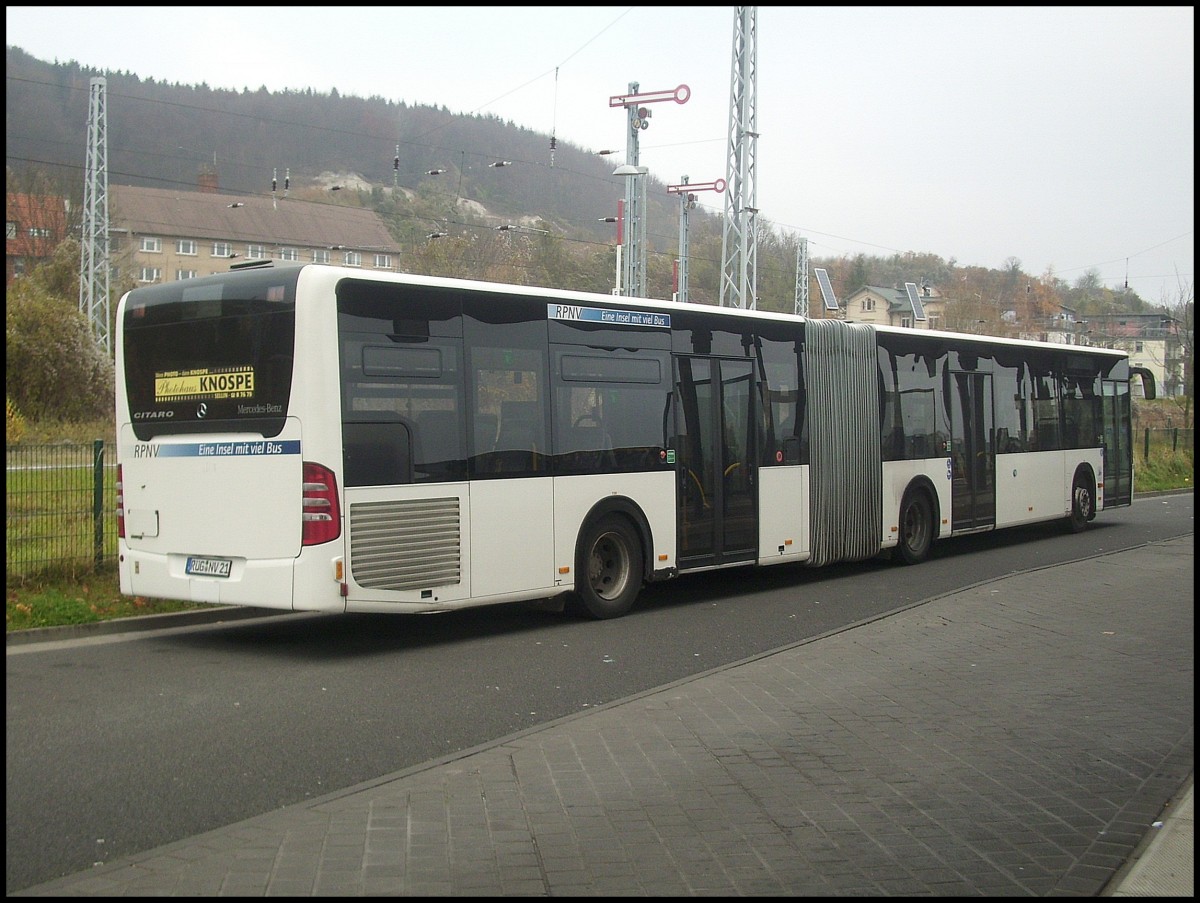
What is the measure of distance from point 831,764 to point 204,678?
188 inches

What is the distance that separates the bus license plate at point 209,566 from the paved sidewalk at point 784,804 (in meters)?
3.91

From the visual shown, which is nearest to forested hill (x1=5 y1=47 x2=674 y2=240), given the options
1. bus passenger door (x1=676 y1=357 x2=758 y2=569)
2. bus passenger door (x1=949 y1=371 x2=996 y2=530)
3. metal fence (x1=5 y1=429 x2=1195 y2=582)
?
bus passenger door (x1=949 y1=371 x2=996 y2=530)

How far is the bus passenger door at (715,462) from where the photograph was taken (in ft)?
42.8

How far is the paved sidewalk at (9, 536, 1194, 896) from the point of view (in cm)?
476

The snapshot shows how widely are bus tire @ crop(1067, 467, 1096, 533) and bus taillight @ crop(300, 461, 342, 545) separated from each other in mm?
15582

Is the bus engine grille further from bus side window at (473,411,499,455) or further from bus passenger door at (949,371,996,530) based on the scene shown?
bus passenger door at (949,371,996,530)

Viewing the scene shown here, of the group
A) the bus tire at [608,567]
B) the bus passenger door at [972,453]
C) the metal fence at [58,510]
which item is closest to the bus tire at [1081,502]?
the bus passenger door at [972,453]

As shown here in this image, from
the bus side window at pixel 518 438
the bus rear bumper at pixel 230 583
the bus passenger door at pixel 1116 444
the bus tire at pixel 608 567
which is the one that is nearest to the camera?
the bus rear bumper at pixel 230 583

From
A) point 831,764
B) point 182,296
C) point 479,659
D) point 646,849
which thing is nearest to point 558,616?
point 479,659

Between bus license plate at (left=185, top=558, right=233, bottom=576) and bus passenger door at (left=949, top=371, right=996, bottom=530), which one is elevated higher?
bus passenger door at (left=949, top=371, right=996, bottom=530)

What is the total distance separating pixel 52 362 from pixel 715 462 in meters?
25.8

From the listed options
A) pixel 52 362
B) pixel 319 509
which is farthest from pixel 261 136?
pixel 319 509

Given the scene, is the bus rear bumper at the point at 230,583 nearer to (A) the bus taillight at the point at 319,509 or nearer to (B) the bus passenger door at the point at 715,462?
(A) the bus taillight at the point at 319,509

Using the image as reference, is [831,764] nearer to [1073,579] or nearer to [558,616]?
[558,616]
